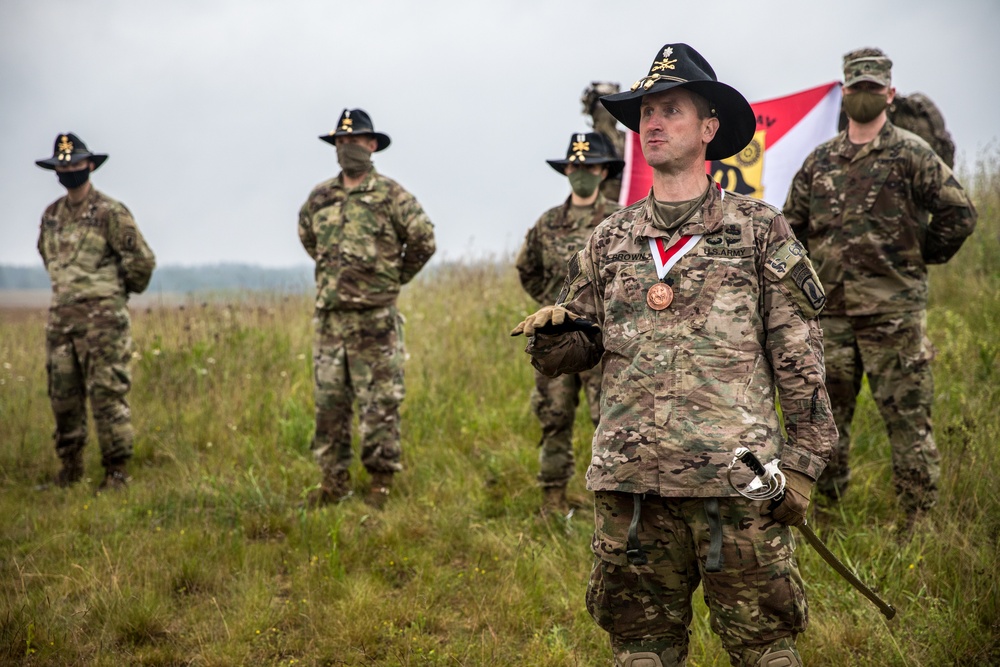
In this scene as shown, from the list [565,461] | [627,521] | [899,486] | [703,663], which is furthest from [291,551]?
[899,486]

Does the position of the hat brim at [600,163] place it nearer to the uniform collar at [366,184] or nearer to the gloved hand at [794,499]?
the uniform collar at [366,184]

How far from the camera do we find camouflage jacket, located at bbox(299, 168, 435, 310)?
5852 mm

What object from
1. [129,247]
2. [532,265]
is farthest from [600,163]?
[129,247]

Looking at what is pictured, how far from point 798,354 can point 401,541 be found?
11.0 ft

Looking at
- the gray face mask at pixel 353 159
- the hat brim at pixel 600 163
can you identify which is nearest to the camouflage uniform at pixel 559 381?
the hat brim at pixel 600 163

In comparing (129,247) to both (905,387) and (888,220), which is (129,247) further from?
(905,387)

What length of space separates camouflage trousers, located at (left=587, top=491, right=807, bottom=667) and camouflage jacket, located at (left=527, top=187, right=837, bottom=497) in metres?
0.13

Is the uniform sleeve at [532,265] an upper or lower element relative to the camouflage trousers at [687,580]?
upper

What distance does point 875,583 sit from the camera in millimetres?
3949

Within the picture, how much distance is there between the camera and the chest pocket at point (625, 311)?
2586 millimetres

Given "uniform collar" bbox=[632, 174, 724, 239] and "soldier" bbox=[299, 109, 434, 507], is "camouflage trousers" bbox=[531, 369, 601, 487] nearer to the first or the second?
"soldier" bbox=[299, 109, 434, 507]

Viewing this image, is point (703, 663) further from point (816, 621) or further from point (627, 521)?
point (627, 521)

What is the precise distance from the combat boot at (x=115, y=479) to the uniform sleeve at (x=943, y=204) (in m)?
6.12

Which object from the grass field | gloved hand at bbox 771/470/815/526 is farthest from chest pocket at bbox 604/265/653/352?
the grass field
